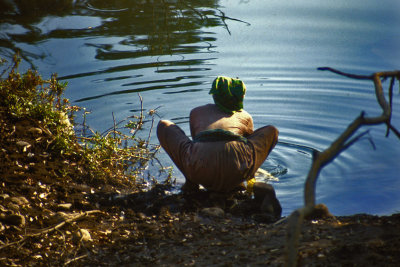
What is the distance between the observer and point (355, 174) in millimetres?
5688

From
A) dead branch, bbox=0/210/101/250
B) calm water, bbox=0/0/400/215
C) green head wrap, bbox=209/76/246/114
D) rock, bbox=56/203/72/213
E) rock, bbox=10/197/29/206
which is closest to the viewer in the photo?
dead branch, bbox=0/210/101/250

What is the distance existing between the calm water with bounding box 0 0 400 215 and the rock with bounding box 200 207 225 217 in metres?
0.72

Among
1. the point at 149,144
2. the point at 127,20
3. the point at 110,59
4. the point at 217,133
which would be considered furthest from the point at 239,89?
the point at 127,20

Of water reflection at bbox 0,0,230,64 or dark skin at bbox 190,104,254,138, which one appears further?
water reflection at bbox 0,0,230,64

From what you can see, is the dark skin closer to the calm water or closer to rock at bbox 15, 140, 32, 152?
the calm water

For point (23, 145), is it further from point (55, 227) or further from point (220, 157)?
point (220, 157)

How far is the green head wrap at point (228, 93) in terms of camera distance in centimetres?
518

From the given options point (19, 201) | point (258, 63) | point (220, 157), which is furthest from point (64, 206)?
point (258, 63)

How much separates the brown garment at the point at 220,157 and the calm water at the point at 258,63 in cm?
58

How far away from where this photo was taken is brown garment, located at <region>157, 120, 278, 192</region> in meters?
4.78

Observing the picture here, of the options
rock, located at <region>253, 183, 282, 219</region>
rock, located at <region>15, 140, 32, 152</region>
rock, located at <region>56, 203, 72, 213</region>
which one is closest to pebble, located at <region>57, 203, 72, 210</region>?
rock, located at <region>56, 203, 72, 213</region>

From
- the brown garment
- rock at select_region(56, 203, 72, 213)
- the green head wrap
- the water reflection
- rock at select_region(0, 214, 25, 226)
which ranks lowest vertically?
rock at select_region(56, 203, 72, 213)

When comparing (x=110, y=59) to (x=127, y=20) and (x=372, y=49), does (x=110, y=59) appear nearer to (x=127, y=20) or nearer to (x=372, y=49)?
(x=127, y=20)

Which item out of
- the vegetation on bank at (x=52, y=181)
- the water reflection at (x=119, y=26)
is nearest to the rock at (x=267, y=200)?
the vegetation on bank at (x=52, y=181)
